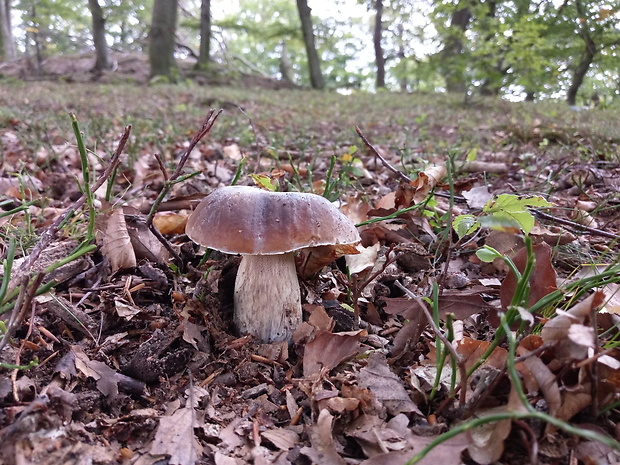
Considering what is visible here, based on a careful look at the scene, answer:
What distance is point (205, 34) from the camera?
16.1m

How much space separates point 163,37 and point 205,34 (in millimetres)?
3251

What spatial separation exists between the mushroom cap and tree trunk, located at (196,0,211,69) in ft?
53.0

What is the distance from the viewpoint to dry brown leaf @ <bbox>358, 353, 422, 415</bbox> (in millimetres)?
1399

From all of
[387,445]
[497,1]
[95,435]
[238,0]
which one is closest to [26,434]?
[95,435]

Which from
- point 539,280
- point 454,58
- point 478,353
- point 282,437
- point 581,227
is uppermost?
point 454,58

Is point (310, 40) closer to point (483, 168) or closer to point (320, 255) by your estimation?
point (483, 168)

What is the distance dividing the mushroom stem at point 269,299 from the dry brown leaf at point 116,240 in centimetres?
65

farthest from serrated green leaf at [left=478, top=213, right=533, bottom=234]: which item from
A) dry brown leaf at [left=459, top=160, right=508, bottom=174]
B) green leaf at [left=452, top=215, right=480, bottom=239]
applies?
dry brown leaf at [left=459, top=160, right=508, bottom=174]

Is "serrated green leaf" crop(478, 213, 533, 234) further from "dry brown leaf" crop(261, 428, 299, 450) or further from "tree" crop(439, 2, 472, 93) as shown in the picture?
"tree" crop(439, 2, 472, 93)

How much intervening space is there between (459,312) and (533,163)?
295cm

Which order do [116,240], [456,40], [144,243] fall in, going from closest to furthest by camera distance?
[116,240] < [144,243] < [456,40]

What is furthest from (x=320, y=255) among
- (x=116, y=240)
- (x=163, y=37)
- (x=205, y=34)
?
(x=205, y=34)

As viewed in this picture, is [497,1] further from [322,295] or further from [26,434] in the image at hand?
[26,434]

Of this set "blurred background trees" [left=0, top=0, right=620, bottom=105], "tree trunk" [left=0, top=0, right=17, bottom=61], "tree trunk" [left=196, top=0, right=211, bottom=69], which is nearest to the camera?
"blurred background trees" [left=0, top=0, right=620, bottom=105]
